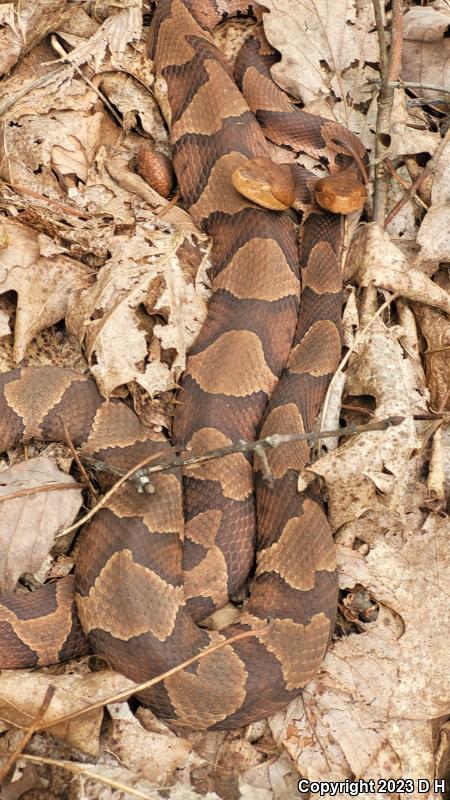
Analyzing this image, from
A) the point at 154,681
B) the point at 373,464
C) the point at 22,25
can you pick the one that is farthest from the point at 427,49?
the point at 154,681

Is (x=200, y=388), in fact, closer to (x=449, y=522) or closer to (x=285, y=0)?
(x=449, y=522)

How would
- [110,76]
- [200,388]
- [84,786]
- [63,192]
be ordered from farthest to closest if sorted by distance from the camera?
[110,76] → [63,192] → [200,388] → [84,786]

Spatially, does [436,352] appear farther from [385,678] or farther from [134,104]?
[134,104]

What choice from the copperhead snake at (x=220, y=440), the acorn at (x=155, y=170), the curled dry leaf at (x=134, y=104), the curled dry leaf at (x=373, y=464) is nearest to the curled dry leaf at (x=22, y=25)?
the curled dry leaf at (x=134, y=104)

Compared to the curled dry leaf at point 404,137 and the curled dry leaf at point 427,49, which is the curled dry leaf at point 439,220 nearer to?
the curled dry leaf at point 404,137

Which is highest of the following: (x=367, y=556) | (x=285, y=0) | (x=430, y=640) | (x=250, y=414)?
(x=285, y=0)

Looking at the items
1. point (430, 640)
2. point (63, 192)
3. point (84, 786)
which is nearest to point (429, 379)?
point (430, 640)

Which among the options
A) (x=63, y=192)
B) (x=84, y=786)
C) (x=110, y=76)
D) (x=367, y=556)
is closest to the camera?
(x=84, y=786)

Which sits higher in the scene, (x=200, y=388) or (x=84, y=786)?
(x=200, y=388)
